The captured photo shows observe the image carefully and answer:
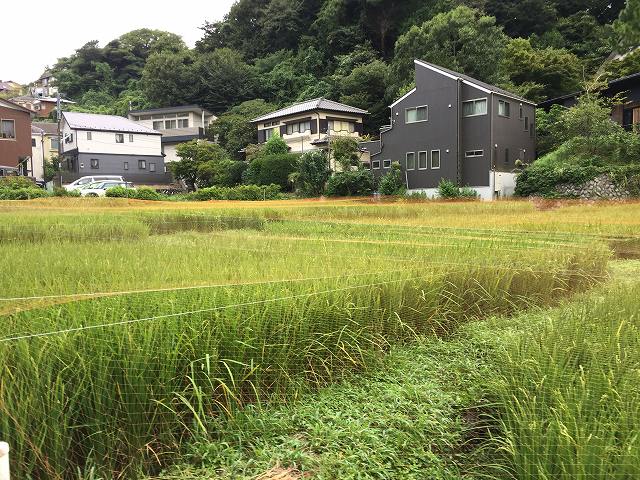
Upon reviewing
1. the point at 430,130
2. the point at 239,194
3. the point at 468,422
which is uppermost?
the point at 430,130

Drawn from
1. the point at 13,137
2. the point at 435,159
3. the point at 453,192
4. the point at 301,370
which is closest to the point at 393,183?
the point at 435,159

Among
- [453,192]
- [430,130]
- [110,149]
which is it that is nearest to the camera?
[453,192]

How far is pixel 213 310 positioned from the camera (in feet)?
8.79

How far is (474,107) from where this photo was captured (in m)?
21.4

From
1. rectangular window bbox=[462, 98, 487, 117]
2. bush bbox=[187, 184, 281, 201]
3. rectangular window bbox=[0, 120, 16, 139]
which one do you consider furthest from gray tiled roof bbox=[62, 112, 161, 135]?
rectangular window bbox=[462, 98, 487, 117]

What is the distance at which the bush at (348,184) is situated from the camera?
834 inches

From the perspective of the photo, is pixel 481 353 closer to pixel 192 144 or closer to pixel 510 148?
pixel 510 148

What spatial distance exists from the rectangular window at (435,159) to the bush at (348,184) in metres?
3.21

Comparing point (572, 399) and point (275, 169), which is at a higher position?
point (275, 169)

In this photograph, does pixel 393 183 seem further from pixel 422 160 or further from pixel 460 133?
pixel 460 133

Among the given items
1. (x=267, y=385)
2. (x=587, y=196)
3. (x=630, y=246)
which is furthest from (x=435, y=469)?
(x=587, y=196)

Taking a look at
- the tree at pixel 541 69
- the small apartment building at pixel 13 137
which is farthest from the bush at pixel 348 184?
the small apartment building at pixel 13 137

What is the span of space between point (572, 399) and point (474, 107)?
20928 millimetres

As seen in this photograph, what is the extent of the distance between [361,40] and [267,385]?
126ft
